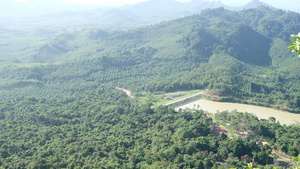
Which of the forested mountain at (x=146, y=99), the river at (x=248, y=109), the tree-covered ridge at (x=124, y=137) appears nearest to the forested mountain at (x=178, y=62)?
the forested mountain at (x=146, y=99)

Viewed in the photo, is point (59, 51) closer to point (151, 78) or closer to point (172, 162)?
point (151, 78)

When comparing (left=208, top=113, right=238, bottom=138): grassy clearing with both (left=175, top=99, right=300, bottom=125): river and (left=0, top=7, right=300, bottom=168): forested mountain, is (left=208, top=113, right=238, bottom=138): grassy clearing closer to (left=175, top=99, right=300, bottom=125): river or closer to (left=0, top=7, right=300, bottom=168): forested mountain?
(left=0, top=7, right=300, bottom=168): forested mountain

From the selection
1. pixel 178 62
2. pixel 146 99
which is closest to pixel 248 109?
pixel 146 99

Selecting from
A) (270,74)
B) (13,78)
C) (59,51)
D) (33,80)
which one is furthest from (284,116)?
(59,51)

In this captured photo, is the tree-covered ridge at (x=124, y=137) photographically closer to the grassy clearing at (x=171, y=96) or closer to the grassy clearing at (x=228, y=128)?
the grassy clearing at (x=228, y=128)

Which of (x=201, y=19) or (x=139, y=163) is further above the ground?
(x=201, y=19)

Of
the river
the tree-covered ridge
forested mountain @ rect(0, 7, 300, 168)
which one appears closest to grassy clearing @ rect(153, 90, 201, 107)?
forested mountain @ rect(0, 7, 300, 168)
